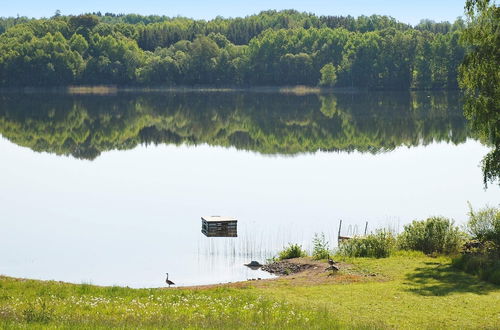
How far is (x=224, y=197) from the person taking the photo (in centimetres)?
6131

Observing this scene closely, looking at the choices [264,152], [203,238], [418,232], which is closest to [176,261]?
[203,238]

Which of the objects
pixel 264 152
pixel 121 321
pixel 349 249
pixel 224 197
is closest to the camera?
pixel 121 321

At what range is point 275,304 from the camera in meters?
→ 27.4

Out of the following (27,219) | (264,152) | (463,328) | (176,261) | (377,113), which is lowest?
(463,328)

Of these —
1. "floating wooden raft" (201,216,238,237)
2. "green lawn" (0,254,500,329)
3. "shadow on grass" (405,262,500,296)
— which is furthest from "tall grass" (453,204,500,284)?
"floating wooden raft" (201,216,238,237)

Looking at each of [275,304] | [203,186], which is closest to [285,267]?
[275,304]

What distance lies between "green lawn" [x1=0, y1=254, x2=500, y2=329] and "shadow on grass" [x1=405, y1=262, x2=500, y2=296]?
4 cm

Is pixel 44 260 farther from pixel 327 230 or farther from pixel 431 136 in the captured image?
pixel 431 136

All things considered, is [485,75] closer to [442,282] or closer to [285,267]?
[442,282]

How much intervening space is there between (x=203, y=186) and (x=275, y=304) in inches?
1576

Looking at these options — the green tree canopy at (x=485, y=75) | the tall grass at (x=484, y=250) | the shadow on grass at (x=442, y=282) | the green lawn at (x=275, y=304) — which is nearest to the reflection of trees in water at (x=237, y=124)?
the tall grass at (x=484, y=250)

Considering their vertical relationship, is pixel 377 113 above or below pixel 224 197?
above

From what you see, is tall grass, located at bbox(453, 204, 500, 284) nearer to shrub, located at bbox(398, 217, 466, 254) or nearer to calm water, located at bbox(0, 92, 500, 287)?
shrub, located at bbox(398, 217, 466, 254)

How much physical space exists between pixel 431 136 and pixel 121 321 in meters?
87.7
